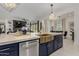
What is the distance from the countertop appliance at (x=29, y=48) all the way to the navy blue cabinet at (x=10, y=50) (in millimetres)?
115

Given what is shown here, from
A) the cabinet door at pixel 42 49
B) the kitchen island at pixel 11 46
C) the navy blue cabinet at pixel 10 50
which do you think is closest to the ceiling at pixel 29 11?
the cabinet door at pixel 42 49

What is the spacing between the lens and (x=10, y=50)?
2.15 meters

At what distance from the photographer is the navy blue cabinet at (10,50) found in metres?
2.02

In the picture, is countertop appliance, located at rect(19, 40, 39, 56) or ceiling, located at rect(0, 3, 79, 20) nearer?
countertop appliance, located at rect(19, 40, 39, 56)

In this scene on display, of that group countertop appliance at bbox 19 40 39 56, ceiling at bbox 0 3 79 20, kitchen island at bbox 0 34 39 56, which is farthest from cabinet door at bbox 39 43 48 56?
ceiling at bbox 0 3 79 20

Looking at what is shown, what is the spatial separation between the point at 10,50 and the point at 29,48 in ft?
2.09

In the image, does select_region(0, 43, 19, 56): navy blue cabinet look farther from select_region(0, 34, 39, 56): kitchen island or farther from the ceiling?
the ceiling

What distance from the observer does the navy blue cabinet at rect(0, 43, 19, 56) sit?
2.02 meters

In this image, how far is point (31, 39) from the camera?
9.17 feet

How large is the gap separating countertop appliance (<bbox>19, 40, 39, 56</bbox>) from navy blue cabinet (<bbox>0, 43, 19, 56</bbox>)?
12 centimetres

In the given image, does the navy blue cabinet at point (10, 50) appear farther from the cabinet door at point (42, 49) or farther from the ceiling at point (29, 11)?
the ceiling at point (29, 11)

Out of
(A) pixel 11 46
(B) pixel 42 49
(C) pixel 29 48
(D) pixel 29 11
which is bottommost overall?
(B) pixel 42 49

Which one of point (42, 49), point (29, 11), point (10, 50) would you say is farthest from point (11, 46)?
point (29, 11)

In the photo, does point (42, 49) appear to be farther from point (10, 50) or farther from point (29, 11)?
point (10, 50)
